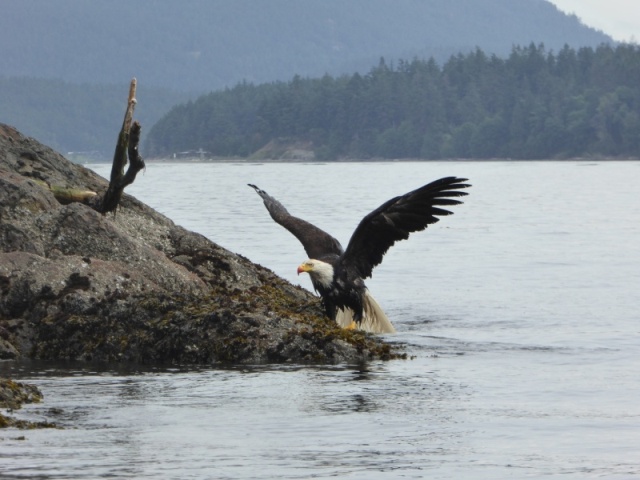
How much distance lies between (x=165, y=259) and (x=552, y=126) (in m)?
133

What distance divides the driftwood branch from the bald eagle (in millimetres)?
1865

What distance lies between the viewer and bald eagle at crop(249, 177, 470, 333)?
1312 cm

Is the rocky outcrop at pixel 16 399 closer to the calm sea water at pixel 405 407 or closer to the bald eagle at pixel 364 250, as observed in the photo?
the calm sea water at pixel 405 407

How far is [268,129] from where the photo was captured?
17288cm

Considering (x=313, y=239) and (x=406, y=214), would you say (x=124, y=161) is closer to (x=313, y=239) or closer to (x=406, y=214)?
(x=313, y=239)

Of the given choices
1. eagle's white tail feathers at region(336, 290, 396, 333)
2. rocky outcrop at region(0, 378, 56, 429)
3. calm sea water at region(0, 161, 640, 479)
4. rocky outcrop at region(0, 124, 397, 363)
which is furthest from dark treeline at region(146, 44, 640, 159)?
rocky outcrop at region(0, 378, 56, 429)

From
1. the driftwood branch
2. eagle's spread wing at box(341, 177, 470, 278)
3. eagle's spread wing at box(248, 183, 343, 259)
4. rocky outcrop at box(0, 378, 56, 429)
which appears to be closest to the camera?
rocky outcrop at box(0, 378, 56, 429)

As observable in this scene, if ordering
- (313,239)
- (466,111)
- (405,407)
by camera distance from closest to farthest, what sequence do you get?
(405,407) → (313,239) → (466,111)

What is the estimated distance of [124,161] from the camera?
14.8 m

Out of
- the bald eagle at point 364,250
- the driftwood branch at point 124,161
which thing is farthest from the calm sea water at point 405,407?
the driftwood branch at point 124,161

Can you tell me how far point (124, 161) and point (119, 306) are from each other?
2.74 meters

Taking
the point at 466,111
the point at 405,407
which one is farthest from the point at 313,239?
the point at 466,111

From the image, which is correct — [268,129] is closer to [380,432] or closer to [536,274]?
[536,274]

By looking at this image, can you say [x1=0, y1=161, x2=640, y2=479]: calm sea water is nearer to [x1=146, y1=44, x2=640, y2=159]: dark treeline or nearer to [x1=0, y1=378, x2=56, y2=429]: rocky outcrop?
[x1=0, y1=378, x2=56, y2=429]: rocky outcrop
